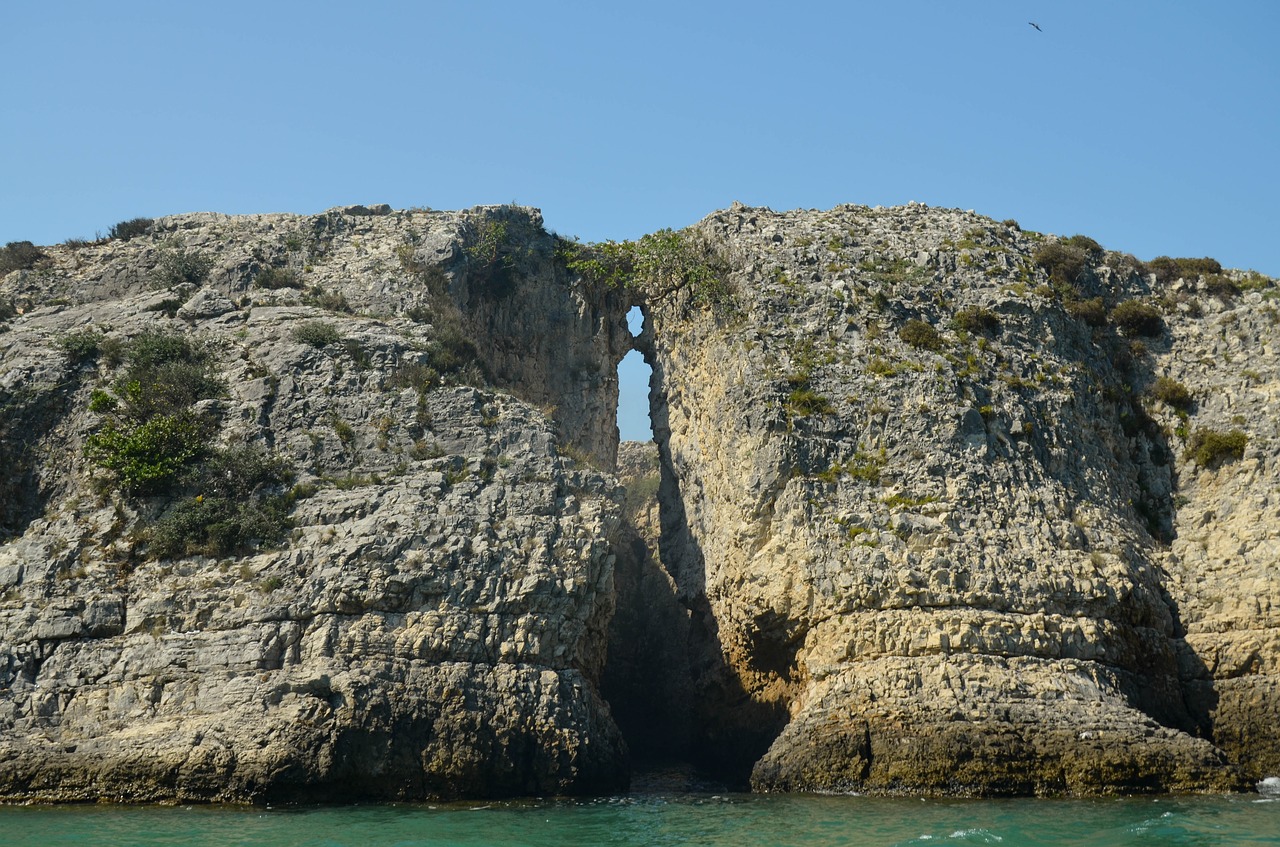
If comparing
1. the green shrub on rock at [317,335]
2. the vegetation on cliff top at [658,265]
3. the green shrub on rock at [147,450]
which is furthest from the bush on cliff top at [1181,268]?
the green shrub on rock at [147,450]

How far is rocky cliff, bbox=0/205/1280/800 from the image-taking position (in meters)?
23.4

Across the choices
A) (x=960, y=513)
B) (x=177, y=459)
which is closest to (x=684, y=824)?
(x=960, y=513)

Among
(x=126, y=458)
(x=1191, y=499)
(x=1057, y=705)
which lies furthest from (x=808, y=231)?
(x=126, y=458)

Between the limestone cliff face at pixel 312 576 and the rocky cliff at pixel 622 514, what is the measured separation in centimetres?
8

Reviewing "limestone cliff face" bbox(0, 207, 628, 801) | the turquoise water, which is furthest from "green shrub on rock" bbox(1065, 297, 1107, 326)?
the turquoise water

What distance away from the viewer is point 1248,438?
94.4ft

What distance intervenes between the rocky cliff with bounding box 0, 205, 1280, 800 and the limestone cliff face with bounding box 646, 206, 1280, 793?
94mm

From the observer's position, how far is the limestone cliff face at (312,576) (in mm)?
22625

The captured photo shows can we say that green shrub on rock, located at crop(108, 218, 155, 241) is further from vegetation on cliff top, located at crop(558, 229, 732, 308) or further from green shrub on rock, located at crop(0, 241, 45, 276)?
vegetation on cliff top, located at crop(558, 229, 732, 308)

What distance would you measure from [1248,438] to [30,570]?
1095 inches

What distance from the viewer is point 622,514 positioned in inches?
1155

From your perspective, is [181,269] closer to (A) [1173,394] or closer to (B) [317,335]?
(B) [317,335]

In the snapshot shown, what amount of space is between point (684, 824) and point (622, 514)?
9.76m

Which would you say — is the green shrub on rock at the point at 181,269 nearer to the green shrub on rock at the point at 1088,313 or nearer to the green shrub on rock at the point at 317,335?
the green shrub on rock at the point at 317,335
